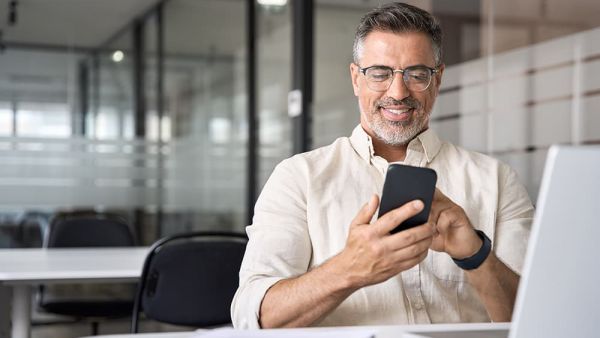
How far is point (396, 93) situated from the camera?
5.85ft

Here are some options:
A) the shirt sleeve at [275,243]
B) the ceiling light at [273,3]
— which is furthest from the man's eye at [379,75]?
the ceiling light at [273,3]

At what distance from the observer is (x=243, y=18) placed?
6602 mm

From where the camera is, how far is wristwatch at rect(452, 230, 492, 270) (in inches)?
58.2

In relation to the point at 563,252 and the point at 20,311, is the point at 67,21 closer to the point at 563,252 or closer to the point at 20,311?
the point at 20,311

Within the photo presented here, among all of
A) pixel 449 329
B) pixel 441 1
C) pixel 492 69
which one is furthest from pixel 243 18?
pixel 449 329

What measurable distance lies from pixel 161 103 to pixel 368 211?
525 cm

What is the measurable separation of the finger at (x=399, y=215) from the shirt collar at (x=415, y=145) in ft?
1.96

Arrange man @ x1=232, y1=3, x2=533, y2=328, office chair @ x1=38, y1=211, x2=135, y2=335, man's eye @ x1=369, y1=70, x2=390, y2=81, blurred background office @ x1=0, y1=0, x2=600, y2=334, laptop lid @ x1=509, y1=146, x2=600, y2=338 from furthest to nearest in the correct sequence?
blurred background office @ x1=0, y1=0, x2=600, y2=334 → office chair @ x1=38, y1=211, x2=135, y2=335 → man's eye @ x1=369, y1=70, x2=390, y2=81 → man @ x1=232, y1=3, x2=533, y2=328 → laptop lid @ x1=509, y1=146, x2=600, y2=338

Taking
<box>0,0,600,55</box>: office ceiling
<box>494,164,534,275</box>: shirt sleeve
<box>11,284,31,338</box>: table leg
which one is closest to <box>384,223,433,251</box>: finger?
<box>494,164,534,275</box>: shirt sleeve

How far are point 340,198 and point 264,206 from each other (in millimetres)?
168

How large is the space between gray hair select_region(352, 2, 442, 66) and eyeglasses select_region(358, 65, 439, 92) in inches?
2.5

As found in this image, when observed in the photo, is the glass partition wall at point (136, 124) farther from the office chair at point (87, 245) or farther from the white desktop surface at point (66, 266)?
the white desktop surface at point (66, 266)

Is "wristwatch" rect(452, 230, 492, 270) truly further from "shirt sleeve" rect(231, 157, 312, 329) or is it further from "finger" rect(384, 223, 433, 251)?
"shirt sleeve" rect(231, 157, 312, 329)

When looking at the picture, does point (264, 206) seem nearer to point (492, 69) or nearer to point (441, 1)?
point (492, 69)
